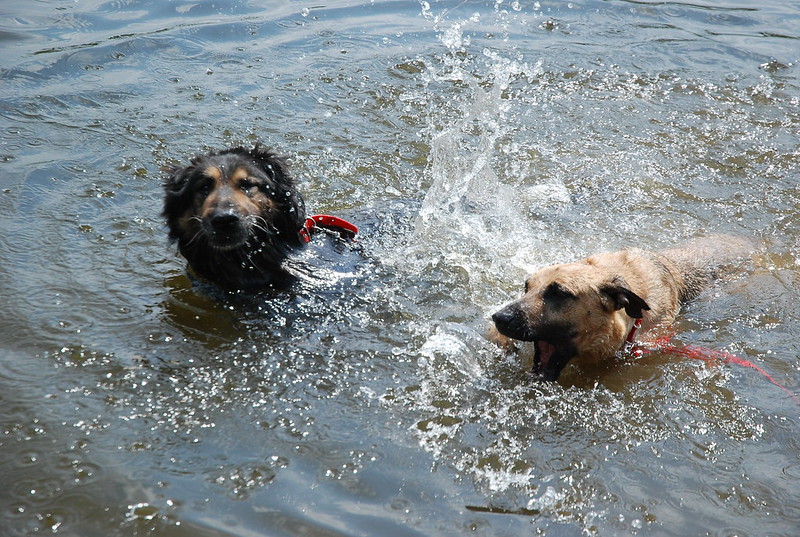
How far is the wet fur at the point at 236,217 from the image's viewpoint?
5465 mm

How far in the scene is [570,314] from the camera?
4969 mm

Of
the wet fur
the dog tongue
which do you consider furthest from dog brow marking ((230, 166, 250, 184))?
the dog tongue

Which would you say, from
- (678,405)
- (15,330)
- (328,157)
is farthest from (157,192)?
(678,405)

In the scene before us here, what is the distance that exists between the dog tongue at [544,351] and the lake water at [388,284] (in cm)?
25

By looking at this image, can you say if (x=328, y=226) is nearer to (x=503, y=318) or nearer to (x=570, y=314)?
(x=503, y=318)

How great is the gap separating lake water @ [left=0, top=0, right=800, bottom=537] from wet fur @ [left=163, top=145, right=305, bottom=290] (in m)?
0.28

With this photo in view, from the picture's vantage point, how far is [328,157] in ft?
26.6

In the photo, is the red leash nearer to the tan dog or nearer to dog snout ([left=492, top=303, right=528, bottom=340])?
the tan dog

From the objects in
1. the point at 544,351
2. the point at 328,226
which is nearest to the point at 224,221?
the point at 328,226

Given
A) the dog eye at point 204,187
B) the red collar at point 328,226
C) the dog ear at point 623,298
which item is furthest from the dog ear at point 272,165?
the dog ear at point 623,298

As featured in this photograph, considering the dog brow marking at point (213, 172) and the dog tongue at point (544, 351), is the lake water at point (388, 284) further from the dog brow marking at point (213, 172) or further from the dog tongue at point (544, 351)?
the dog brow marking at point (213, 172)

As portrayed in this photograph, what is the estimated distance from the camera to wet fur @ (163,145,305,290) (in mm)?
5465

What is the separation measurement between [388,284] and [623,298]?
6.35 feet

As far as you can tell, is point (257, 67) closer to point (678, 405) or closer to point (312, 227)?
point (312, 227)
